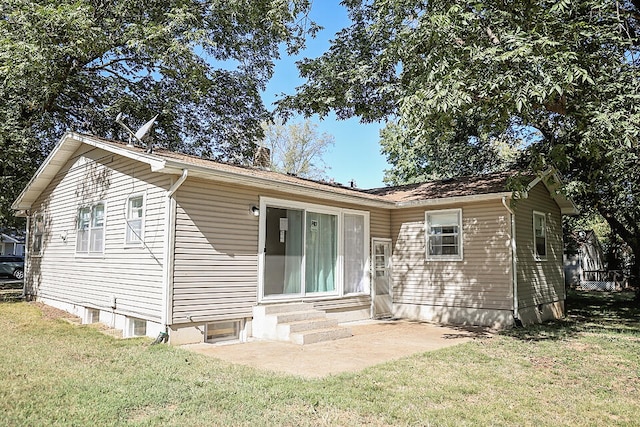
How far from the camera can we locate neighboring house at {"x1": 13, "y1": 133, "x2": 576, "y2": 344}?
750 centimetres

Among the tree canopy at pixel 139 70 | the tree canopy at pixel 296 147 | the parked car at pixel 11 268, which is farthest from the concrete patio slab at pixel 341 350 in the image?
the tree canopy at pixel 296 147

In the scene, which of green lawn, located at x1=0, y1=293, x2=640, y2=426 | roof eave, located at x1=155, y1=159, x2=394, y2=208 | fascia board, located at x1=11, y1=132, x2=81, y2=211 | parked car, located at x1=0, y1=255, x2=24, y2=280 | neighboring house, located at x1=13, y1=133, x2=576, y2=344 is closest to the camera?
green lawn, located at x1=0, y1=293, x2=640, y2=426

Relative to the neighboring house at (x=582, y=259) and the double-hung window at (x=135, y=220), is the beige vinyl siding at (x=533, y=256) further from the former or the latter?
the neighboring house at (x=582, y=259)

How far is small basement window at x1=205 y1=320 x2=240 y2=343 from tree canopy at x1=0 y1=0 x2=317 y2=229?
7.24 m

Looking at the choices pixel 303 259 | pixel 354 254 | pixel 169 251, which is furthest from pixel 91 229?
pixel 354 254

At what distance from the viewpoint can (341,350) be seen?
7.17 meters

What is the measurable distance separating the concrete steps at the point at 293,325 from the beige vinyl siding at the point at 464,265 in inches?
130

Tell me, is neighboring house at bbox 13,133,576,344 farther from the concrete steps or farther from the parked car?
the parked car

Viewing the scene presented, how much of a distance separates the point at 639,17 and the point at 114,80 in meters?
15.0

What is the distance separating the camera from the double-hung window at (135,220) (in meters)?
7.98

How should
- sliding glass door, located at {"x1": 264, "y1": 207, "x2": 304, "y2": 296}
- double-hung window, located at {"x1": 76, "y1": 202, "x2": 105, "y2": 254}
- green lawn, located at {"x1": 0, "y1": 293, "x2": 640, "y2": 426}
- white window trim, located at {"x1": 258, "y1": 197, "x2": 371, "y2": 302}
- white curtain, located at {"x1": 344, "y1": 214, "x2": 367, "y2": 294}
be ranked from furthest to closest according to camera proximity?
white curtain, located at {"x1": 344, "y1": 214, "x2": 367, "y2": 294}, double-hung window, located at {"x1": 76, "y1": 202, "x2": 105, "y2": 254}, sliding glass door, located at {"x1": 264, "y1": 207, "x2": 304, "y2": 296}, white window trim, located at {"x1": 258, "y1": 197, "x2": 371, "y2": 302}, green lawn, located at {"x1": 0, "y1": 293, "x2": 640, "y2": 426}

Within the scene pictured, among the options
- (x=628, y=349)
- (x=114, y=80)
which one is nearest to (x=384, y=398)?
(x=628, y=349)

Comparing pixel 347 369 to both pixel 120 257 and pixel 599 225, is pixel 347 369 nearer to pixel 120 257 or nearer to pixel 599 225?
pixel 120 257

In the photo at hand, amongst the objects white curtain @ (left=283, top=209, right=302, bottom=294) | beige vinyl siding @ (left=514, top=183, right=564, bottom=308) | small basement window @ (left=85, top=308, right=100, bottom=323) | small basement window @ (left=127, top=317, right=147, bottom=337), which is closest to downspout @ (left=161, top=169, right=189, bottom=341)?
small basement window @ (left=127, top=317, right=147, bottom=337)
